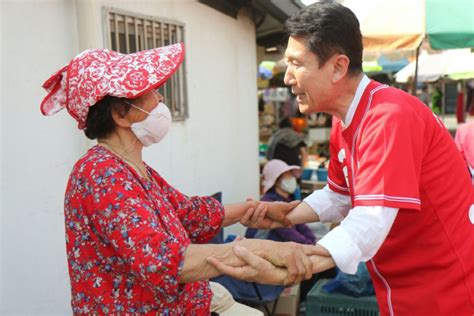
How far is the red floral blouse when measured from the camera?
62.5 inches

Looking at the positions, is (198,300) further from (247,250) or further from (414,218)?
(414,218)

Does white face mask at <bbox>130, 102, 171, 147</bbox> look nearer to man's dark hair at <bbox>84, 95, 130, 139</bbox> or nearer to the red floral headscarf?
man's dark hair at <bbox>84, 95, 130, 139</bbox>

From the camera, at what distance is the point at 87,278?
1.72 metres

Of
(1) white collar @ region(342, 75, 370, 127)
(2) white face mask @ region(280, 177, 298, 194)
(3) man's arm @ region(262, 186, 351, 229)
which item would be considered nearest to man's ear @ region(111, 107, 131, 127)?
(1) white collar @ region(342, 75, 370, 127)

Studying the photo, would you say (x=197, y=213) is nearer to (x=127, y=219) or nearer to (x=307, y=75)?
(x=127, y=219)

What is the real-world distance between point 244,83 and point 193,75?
146cm

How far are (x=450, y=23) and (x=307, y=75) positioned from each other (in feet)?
12.0

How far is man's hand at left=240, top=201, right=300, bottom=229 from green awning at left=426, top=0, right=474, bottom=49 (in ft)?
10.3

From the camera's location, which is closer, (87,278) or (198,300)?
(87,278)

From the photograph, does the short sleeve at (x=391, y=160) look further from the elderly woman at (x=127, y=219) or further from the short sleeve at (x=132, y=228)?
the short sleeve at (x=132, y=228)

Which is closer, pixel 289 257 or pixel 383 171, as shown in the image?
pixel 383 171

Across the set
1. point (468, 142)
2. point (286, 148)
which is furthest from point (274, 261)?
point (286, 148)

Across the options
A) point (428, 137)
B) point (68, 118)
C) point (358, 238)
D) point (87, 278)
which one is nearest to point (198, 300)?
point (87, 278)

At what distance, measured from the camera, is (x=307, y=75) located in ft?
6.39
